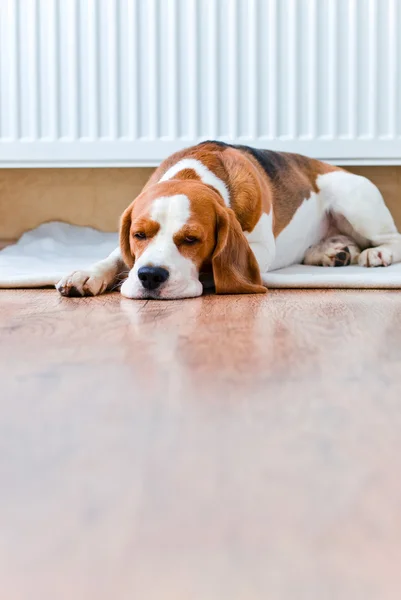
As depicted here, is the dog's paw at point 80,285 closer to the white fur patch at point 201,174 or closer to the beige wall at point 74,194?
the white fur patch at point 201,174

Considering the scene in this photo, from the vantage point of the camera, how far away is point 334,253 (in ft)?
6.27

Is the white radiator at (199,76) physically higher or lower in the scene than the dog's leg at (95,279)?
higher

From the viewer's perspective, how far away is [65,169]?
2.54 m

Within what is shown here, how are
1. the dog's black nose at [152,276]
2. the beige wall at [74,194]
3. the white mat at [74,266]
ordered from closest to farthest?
the dog's black nose at [152,276], the white mat at [74,266], the beige wall at [74,194]

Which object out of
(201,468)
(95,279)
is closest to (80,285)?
(95,279)

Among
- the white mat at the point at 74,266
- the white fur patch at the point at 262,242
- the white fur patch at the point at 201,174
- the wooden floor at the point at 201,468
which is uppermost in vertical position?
the white fur patch at the point at 201,174

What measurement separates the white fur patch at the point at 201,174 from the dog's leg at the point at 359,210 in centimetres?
58

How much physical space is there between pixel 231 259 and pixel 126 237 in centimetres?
24

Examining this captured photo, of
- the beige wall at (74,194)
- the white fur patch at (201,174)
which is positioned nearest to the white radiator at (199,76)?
the beige wall at (74,194)

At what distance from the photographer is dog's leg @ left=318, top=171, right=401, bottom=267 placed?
6.61ft

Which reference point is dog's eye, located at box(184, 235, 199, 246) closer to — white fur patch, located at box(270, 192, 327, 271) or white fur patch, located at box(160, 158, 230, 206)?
white fur patch, located at box(160, 158, 230, 206)

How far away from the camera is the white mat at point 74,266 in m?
1.45

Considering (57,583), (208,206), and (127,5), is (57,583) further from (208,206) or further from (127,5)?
(127,5)

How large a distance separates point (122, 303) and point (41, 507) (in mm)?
892
